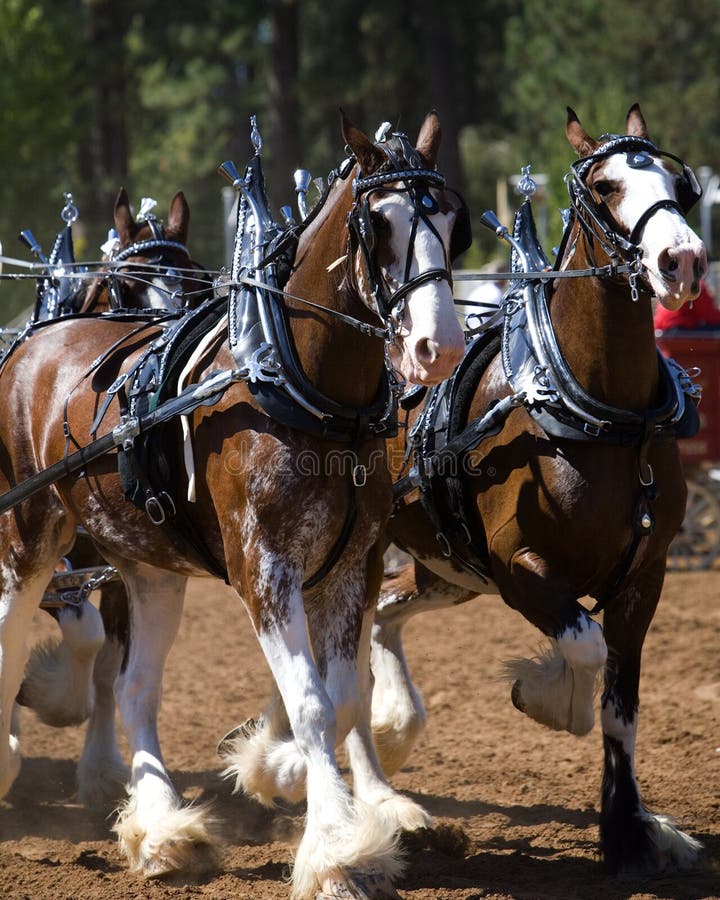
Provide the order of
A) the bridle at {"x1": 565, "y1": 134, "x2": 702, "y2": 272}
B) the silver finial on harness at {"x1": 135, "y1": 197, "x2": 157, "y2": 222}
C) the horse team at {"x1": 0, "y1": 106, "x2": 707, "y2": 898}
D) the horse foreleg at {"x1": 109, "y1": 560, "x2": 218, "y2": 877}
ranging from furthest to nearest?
the silver finial on harness at {"x1": 135, "y1": 197, "x2": 157, "y2": 222} → the horse foreleg at {"x1": 109, "y1": 560, "x2": 218, "y2": 877} → the bridle at {"x1": 565, "y1": 134, "x2": 702, "y2": 272} → the horse team at {"x1": 0, "y1": 106, "x2": 707, "y2": 898}

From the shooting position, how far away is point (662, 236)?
401 cm

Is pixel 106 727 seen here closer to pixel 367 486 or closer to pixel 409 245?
pixel 367 486

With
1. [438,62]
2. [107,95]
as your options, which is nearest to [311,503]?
[438,62]

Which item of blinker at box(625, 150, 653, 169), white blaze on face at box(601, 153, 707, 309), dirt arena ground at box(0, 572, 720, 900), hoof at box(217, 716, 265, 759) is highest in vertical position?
blinker at box(625, 150, 653, 169)

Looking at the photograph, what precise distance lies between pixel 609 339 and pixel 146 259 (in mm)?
2706

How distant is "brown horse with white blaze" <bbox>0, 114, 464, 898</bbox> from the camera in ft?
12.3

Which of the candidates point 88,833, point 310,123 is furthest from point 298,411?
point 310,123

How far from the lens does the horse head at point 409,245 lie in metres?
3.61

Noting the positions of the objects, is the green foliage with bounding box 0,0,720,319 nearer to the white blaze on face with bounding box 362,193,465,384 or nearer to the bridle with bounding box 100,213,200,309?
the bridle with bounding box 100,213,200,309

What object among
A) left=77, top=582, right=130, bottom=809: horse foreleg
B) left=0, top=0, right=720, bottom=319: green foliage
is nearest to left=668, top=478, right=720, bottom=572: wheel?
left=77, top=582, right=130, bottom=809: horse foreleg

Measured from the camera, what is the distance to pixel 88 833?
5223mm

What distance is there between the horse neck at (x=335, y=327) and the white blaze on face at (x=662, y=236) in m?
Answer: 0.89

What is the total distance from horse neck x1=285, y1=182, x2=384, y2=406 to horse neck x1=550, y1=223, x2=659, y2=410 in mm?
769

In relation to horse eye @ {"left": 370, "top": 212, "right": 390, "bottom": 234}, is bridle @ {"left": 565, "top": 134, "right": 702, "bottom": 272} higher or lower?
higher
